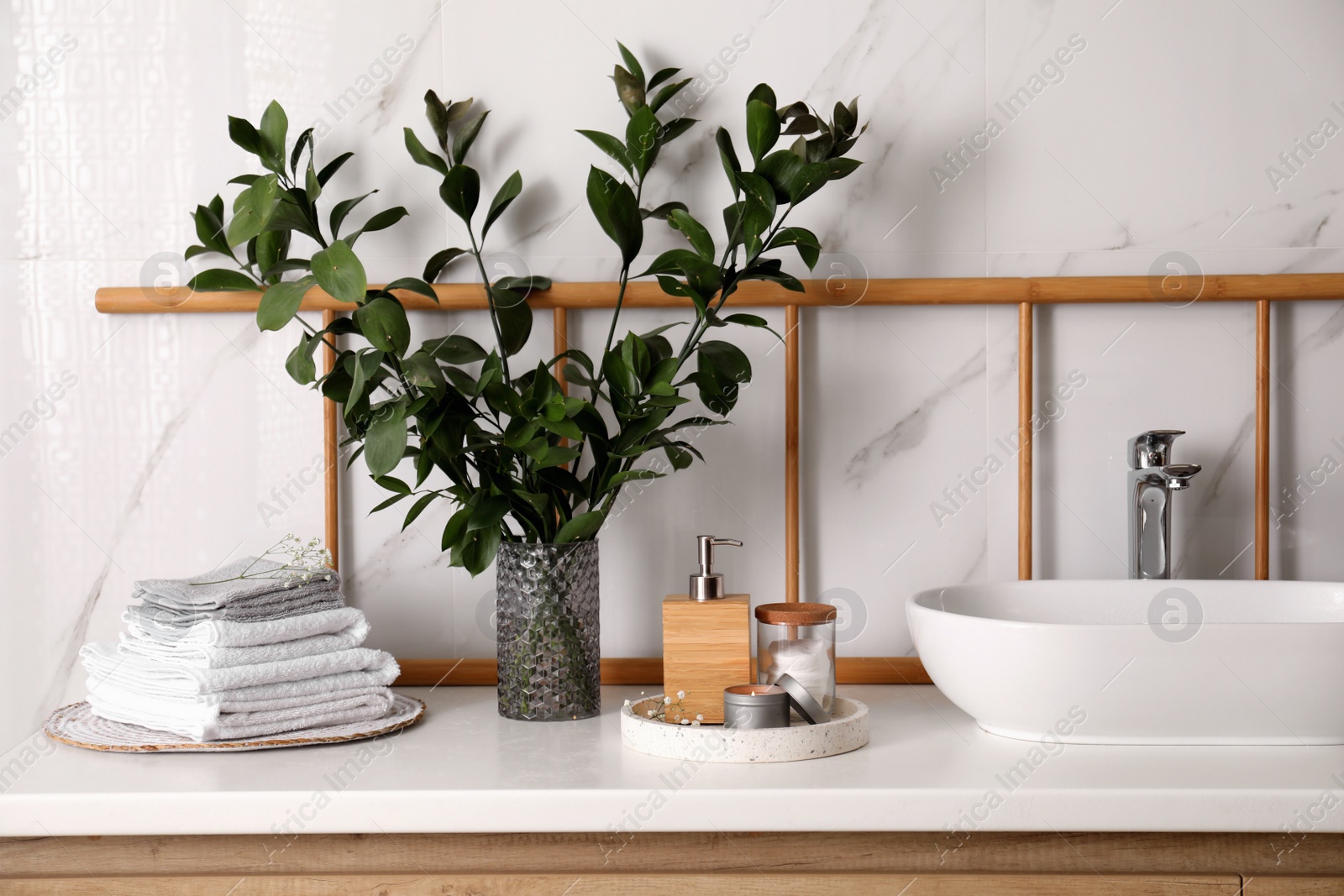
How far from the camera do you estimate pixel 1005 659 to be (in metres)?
0.82

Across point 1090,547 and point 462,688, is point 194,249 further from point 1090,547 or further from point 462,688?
point 1090,547

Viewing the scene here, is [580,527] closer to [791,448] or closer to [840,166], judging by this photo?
[791,448]

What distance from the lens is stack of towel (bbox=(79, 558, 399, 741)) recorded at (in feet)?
2.85

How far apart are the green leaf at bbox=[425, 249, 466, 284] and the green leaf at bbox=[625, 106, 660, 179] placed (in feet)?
0.72

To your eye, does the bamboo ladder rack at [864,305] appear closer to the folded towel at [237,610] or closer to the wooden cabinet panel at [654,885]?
the folded towel at [237,610]

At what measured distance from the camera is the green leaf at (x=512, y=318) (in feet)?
3.50

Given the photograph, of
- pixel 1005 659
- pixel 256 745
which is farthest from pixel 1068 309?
pixel 256 745

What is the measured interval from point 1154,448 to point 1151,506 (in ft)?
0.20

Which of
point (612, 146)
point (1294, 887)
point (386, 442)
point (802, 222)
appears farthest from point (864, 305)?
point (1294, 887)

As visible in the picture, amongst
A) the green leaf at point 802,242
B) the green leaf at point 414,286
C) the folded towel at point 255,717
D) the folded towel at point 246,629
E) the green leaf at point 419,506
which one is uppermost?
the green leaf at point 802,242

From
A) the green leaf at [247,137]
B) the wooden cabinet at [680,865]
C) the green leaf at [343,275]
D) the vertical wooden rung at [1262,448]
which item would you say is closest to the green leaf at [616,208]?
the green leaf at [343,275]

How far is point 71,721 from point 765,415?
76 cm

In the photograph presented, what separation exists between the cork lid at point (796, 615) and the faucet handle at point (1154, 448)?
395 millimetres

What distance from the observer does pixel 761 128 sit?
95cm
